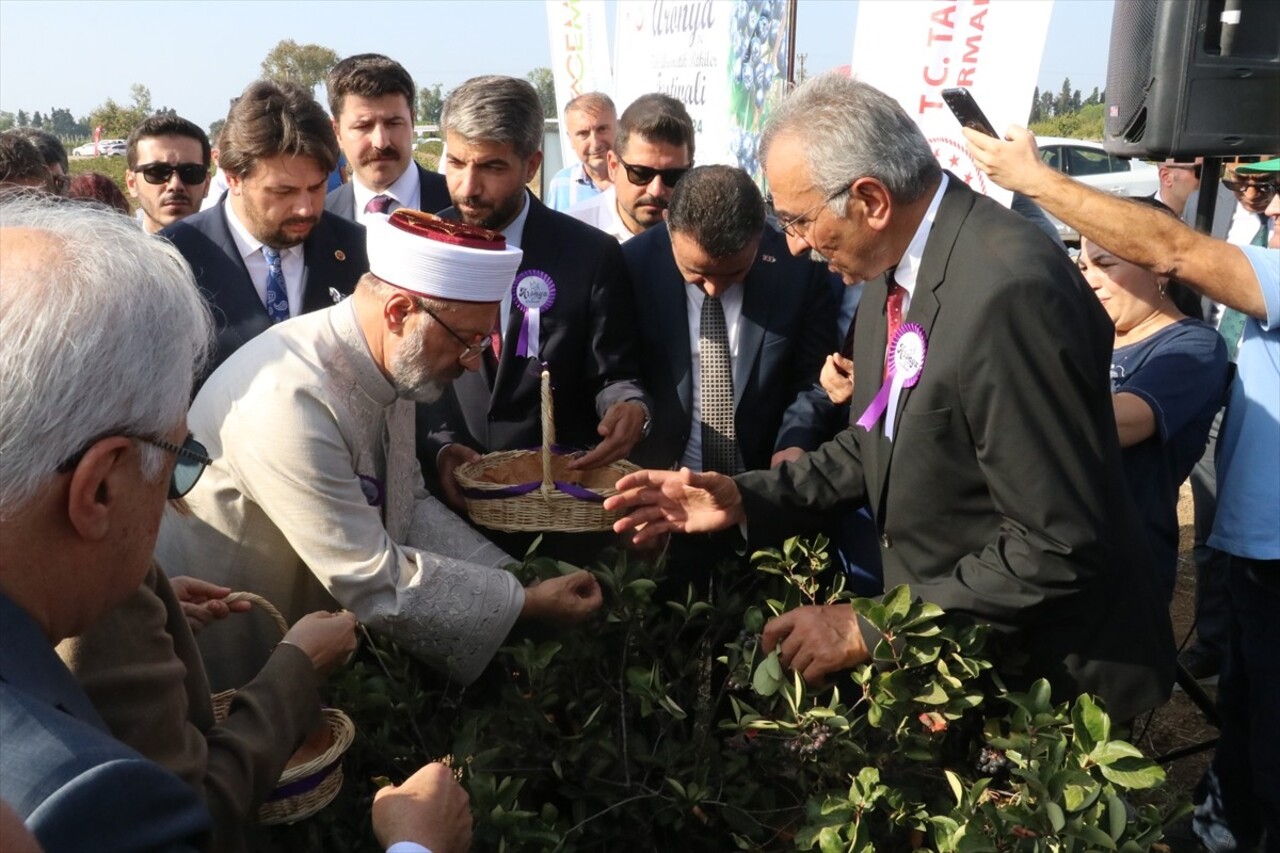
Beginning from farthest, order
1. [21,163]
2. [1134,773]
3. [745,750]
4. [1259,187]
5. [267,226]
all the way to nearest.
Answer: [1259,187], [21,163], [267,226], [745,750], [1134,773]

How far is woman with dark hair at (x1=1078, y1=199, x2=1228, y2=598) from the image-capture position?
136 inches

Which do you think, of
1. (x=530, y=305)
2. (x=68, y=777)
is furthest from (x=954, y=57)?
(x=68, y=777)

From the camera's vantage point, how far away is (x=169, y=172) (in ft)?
18.1

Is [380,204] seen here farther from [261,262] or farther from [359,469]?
[359,469]

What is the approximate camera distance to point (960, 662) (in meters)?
2.11

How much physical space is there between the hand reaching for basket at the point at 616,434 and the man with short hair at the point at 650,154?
55.8 inches

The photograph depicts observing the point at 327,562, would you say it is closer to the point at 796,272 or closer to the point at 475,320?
the point at 475,320

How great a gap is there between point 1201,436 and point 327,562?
2722mm

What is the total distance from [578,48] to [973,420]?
29.9 feet

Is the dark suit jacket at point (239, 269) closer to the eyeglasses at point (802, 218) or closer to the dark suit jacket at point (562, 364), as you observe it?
the dark suit jacket at point (562, 364)

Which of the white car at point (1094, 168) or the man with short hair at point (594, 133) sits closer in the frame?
the man with short hair at point (594, 133)

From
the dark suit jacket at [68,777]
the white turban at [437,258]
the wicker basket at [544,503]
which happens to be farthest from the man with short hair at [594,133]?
the dark suit jacket at [68,777]

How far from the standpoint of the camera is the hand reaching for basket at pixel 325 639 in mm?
2004

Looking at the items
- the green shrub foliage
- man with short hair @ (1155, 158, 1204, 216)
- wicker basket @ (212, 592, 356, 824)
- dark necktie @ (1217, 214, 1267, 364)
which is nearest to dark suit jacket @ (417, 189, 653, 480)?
the green shrub foliage
